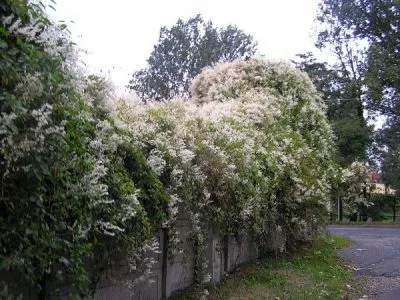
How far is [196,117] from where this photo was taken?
7336 mm

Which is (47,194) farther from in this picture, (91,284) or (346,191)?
(346,191)

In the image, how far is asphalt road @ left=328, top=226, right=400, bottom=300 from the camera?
785 cm

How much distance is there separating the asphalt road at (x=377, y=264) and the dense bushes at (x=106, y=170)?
1736 mm

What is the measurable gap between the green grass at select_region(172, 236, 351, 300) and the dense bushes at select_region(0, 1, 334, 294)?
1.75 ft

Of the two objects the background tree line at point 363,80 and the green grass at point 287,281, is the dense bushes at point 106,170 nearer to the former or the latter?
the green grass at point 287,281

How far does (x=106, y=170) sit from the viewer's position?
4012mm

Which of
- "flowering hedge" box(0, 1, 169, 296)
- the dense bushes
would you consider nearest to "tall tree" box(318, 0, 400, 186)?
the dense bushes

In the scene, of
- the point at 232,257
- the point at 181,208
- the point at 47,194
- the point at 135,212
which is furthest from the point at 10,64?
the point at 232,257

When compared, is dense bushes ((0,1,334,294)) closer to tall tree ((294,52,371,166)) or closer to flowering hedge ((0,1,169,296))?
flowering hedge ((0,1,169,296))

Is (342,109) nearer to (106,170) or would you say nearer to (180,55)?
(180,55)

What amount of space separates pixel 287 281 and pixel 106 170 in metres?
4.89

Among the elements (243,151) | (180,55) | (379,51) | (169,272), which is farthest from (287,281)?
(180,55)

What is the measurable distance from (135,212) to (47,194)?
1117 millimetres

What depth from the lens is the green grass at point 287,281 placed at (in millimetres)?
6840
